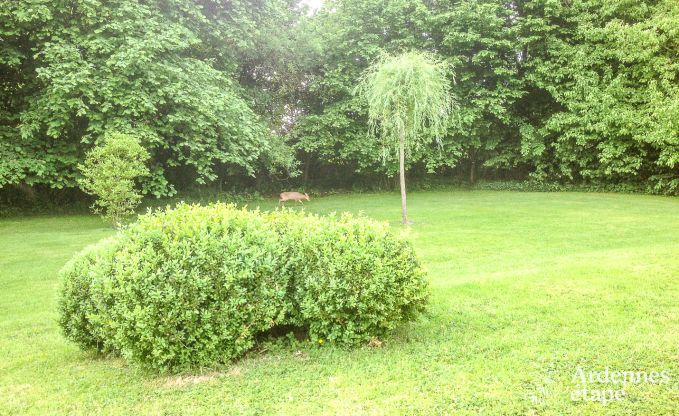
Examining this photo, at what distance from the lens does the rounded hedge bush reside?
4352 mm

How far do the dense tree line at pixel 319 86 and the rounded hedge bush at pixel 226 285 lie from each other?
465 inches

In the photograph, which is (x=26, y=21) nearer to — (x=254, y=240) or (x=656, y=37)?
(x=254, y=240)

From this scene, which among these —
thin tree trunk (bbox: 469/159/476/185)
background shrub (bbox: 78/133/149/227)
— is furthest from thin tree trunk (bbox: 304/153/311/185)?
background shrub (bbox: 78/133/149/227)

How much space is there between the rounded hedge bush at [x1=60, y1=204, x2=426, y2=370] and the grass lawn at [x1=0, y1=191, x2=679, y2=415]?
0.33 metres

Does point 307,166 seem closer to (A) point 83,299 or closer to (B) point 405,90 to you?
(B) point 405,90

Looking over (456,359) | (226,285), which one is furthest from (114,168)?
Result: (456,359)

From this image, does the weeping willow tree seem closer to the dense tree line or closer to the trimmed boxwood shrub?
the dense tree line

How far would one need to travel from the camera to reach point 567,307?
591cm

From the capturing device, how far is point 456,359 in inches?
177

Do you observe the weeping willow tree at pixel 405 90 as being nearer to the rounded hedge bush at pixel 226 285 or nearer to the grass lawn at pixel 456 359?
the grass lawn at pixel 456 359

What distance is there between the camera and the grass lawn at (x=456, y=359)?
12.3ft

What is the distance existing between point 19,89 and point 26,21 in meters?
3.69

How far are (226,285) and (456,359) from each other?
241 cm

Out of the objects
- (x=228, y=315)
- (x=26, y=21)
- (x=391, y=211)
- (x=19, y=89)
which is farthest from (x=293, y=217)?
(x=19, y=89)
